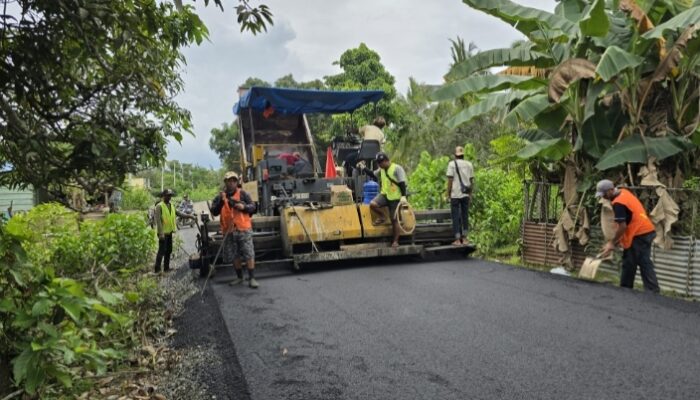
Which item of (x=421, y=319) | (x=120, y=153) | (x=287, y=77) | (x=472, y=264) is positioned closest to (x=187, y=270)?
(x=472, y=264)

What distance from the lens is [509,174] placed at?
10977 mm

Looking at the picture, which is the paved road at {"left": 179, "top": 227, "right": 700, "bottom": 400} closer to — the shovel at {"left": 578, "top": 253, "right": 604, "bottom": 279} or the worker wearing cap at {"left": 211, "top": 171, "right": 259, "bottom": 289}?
the shovel at {"left": 578, "top": 253, "right": 604, "bottom": 279}

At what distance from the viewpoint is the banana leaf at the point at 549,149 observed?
7320 millimetres

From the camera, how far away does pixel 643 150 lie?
22.1 feet

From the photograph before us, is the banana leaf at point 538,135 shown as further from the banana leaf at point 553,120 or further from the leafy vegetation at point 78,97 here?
the leafy vegetation at point 78,97

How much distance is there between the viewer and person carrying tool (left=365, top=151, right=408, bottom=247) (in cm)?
809

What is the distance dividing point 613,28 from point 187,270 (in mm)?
7756

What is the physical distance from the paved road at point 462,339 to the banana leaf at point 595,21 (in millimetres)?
3225

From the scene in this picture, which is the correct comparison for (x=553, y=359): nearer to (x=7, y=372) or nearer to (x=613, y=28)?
(x=7, y=372)

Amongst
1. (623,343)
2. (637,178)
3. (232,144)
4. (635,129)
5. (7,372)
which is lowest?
(623,343)

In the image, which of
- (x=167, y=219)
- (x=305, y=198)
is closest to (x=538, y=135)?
(x=305, y=198)

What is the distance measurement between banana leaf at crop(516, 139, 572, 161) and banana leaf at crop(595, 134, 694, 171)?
0.63 m

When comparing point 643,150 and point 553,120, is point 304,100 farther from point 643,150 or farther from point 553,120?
point 643,150

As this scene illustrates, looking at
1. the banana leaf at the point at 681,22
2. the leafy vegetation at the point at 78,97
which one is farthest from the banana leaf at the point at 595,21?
the leafy vegetation at the point at 78,97
